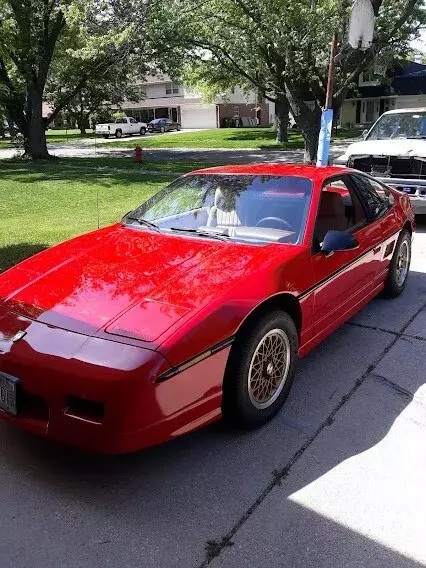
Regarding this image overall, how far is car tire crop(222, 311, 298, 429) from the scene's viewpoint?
2.88 m

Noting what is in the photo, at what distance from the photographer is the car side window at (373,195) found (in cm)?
462

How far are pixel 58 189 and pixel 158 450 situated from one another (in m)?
11.6

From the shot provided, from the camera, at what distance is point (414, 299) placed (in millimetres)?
5324

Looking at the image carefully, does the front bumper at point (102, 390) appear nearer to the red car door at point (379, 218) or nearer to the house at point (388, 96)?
the red car door at point (379, 218)

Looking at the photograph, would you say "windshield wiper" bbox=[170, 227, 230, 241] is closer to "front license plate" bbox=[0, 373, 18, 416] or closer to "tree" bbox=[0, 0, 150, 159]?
"front license plate" bbox=[0, 373, 18, 416]

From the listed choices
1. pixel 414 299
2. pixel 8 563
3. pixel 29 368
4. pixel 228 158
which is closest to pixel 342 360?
pixel 414 299

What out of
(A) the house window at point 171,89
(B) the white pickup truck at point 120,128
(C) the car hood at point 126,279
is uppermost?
(A) the house window at point 171,89

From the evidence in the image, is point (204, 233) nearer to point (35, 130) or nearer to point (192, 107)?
point (35, 130)

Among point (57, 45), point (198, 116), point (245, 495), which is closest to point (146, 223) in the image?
point (245, 495)

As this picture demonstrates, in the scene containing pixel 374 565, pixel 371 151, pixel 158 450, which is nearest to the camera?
pixel 374 565

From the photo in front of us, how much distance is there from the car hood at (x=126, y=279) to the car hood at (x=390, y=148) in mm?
5513

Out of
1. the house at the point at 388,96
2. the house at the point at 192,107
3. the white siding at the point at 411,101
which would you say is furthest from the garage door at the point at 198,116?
the white siding at the point at 411,101

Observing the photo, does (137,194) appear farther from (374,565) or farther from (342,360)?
(374,565)

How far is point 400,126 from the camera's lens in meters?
9.31
